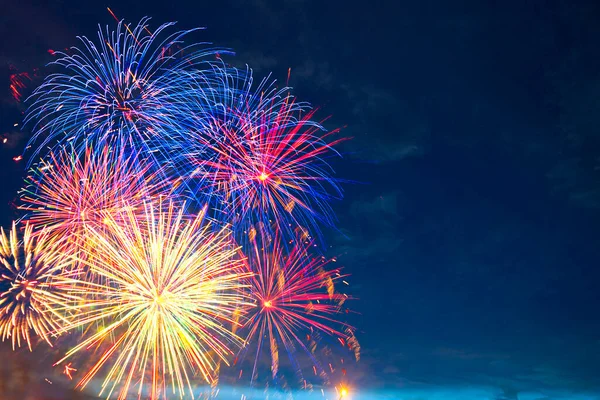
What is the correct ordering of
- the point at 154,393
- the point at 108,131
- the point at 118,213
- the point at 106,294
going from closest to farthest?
the point at 154,393 < the point at 106,294 < the point at 108,131 < the point at 118,213

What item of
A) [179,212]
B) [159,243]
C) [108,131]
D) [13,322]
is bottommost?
[13,322]

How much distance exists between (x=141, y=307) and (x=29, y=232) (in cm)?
810

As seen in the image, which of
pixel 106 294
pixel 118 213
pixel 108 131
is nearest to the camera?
pixel 106 294

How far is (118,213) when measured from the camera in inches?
965

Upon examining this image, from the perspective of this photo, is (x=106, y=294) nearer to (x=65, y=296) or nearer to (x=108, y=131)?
(x=65, y=296)

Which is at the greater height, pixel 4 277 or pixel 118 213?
pixel 118 213

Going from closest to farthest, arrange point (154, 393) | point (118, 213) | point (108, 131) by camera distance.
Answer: point (154, 393) → point (108, 131) → point (118, 213)

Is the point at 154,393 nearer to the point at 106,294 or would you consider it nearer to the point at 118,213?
the point at 106,294

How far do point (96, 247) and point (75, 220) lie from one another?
91.7 inches

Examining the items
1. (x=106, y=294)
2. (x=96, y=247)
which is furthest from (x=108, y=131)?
(x=106, y=294)

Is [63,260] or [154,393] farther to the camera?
[63,260]

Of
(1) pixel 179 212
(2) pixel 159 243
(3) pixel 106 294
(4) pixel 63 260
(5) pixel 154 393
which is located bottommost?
(5) pixel 154 393

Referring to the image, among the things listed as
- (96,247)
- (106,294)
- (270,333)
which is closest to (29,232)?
(96,247)

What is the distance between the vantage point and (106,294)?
21469 mm
